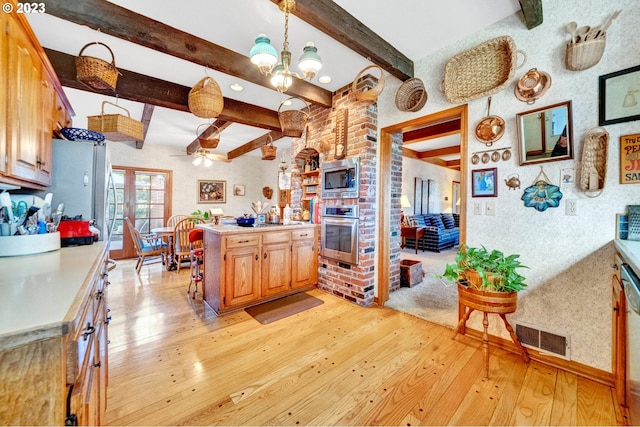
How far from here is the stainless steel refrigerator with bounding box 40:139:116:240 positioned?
2.00 metres

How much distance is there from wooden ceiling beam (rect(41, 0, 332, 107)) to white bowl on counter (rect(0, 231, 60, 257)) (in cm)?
147

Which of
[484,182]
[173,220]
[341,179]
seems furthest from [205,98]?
[173,220]

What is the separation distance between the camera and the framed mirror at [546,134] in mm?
1788

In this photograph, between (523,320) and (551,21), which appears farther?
(523,320)

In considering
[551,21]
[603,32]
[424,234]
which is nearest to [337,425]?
[603,32]

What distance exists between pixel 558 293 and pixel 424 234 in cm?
462

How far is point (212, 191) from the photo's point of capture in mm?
6449

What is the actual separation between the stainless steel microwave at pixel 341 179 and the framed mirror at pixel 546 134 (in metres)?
1.52

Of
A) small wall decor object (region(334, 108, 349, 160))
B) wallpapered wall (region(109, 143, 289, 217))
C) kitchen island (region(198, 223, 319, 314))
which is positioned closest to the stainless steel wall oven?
kitchen island (region(198, 223, 319, 314))

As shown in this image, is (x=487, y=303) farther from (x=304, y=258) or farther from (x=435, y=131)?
(x=435, y=131)

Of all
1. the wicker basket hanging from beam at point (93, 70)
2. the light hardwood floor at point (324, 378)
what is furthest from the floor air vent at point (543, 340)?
the wicker basket hanging from beam at point (93, 70)

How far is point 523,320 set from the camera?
78.3 inches

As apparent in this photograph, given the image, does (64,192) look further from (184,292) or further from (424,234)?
(424,234)

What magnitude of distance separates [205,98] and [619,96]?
3.05 m
